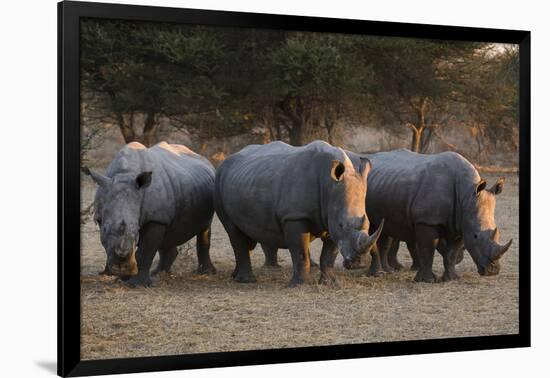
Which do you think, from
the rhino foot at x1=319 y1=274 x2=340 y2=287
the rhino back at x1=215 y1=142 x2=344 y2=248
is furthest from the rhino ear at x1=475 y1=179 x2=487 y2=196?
the rhino foot at x1=319 y1=274 x2=340 y2=287

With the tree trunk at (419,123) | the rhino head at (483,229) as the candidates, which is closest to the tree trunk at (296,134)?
the tree trunk at (419,123)

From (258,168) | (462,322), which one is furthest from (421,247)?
(258,168)

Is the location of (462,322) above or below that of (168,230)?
below

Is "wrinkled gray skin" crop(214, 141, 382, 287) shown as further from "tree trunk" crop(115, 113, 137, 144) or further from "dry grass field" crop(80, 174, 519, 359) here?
"tree trunk" crop(115, 113, 137, 144)

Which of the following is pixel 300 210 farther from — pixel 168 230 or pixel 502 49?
pixel 502 49

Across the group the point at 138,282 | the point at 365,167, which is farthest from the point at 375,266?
the point at 138,282

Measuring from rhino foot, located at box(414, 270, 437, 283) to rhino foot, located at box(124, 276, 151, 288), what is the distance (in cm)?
287

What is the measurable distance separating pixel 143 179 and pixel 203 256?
1077 mm

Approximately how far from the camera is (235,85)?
459 inches

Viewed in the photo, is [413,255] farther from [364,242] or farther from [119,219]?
[119,219]

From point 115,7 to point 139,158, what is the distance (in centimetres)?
155

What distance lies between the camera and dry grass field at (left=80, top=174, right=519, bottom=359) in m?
10.7

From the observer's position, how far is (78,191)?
407 inches

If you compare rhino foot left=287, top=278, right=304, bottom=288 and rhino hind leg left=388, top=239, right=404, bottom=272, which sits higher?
rhino hind leg left=388, top=239, right=404, bottom=272
